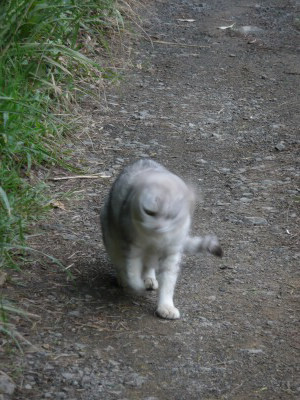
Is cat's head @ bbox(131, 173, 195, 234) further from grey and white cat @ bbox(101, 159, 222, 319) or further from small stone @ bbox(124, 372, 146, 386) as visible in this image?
small stone @ bbox(124, 372, 146, 386)

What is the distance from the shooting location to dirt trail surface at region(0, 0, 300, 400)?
11.2 ft

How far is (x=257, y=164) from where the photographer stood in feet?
19.3

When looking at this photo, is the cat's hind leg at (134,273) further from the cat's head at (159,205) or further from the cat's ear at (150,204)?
the cat's ear at (150,204)

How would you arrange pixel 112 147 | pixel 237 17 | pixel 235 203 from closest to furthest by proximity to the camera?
pixel 235 203 < pixel 112 147 < pixel 237 17

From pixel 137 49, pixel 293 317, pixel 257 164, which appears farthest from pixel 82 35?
pixel 293 317

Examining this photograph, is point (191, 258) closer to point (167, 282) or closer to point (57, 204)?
point (167, 282)

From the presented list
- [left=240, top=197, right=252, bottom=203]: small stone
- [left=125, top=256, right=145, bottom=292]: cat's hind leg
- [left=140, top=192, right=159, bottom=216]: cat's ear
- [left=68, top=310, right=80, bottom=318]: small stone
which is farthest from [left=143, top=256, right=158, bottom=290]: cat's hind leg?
[left=240, top=197, right=252, bottom=203]: small stone

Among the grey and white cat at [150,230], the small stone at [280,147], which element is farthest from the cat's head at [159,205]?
the small stone at [280,147]

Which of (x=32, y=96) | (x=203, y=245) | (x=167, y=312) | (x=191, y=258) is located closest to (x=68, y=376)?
(x=167, y=312)

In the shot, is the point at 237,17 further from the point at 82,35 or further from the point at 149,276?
the point at 149,276

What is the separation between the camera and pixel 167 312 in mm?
3846

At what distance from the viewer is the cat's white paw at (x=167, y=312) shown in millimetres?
3848

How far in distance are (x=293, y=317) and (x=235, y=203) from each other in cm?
142

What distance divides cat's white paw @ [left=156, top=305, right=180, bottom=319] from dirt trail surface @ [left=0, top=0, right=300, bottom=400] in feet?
0.10
